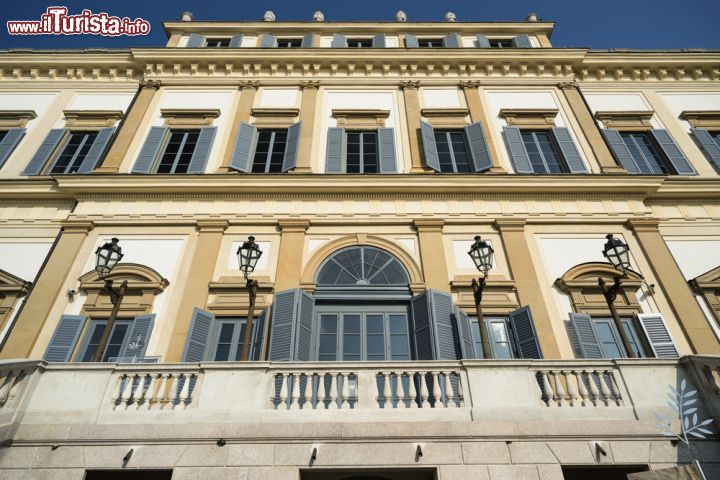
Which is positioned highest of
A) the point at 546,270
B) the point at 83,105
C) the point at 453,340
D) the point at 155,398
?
the point at 83,105

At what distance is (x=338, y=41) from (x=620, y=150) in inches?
423

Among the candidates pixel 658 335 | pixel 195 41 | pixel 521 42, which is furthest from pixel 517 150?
pixel 195 41

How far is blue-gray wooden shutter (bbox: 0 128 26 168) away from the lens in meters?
13.5

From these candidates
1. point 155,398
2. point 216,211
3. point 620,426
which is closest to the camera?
point 620,426

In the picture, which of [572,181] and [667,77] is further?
[667,77]

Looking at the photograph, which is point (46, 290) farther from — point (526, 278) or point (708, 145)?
point (708, 145)

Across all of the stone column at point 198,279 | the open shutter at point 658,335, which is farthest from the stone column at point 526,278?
the stone column at point 198,279

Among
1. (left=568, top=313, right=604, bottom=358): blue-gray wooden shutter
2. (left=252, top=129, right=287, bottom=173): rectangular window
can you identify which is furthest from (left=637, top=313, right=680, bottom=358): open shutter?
(left=252, top=129, right=287, bottom=173): rectangular window

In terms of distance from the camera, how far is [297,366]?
7395mm

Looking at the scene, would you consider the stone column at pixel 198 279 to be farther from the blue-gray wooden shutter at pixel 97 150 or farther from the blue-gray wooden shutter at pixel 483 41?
the blue-gray wooden shutter at pixel 483 41

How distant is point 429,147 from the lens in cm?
1330

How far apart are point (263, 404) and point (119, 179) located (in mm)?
8275

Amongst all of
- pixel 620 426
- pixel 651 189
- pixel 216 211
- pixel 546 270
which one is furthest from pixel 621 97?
pixel 216 211

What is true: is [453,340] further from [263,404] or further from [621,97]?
[621,97]
